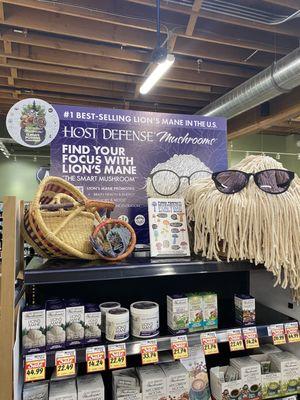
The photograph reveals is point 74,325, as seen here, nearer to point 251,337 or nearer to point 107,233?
point 107,233

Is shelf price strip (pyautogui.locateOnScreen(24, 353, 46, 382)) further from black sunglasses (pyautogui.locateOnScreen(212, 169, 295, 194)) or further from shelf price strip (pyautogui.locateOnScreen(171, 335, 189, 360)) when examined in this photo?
black sunglasses (pyautogui.locateOnScreen(212, 169, 295, 194))

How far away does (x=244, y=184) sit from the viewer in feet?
4.02

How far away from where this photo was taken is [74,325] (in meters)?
1.15

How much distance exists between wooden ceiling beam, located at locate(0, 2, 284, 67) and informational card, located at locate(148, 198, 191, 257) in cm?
296

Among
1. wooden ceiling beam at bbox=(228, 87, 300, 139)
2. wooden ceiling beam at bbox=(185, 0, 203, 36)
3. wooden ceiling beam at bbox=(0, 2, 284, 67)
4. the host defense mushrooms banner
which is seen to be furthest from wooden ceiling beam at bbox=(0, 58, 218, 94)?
the host defense mushrooms banner

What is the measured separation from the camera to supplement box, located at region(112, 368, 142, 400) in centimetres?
127

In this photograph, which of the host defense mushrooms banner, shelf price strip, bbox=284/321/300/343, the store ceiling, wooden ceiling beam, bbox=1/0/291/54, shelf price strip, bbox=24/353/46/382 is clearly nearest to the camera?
shelf price strip, bbox=24/353/46/382

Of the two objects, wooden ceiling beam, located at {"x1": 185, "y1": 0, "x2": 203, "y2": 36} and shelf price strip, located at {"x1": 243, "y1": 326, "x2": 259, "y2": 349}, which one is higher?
wooden ceiling beam, located at {"x1": 185, "y1": 0, "x2": 203, "y2": 36}

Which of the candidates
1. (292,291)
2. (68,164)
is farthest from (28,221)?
(292,291)

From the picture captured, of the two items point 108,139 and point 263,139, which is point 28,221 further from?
point 263,139

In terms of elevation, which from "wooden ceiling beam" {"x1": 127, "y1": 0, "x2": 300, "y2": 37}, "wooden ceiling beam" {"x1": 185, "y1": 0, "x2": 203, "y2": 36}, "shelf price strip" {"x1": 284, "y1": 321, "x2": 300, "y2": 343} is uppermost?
"wooden ceiling beam" {"x1": 127, "y1": 0, "x2": 300, "y2": 37}

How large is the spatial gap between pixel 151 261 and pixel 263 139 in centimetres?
858

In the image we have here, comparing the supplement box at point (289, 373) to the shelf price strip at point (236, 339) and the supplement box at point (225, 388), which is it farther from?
the shelf price strip at point (236, 339)

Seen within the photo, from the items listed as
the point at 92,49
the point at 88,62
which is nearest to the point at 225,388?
the point at 92,49
